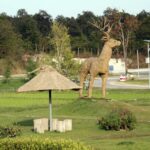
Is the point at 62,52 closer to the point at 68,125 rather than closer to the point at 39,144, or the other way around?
the point at 68,125

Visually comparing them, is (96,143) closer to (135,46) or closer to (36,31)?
(36,31)

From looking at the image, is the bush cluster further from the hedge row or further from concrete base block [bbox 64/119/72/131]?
the hedge row

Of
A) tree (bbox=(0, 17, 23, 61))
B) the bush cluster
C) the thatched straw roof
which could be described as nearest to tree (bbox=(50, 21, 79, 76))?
tree (bbox=(0, 17, 23, 61))

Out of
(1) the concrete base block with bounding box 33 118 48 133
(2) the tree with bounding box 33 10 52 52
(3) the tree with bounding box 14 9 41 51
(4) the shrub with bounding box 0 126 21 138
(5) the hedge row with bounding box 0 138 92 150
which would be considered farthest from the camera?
(2) the tree with bounding box 33 10 52 52

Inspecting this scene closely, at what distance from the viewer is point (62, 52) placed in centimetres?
7981

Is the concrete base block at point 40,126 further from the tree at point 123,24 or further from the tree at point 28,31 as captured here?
the tree at point 28,31

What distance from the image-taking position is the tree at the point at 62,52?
7812 cm

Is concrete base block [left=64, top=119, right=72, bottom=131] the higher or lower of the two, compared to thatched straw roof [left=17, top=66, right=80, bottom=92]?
lower

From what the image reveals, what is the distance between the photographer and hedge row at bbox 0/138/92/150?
13.5m

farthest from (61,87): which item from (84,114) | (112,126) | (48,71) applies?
(84,114)

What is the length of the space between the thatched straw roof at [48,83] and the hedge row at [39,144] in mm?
11090

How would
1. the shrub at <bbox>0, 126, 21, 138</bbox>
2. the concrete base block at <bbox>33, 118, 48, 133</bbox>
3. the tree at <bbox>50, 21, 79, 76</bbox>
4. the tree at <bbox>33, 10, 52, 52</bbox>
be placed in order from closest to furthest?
the shrub at <bbox>0, 126, 21, 138</bbox> → the concrete base block at <bbox>33, 118, 48, 133</bbox> → the tree at <bbox>50, 21, 79, 76</bbox> → the tree at <bbox>33, 10, 52, 52</bbox>

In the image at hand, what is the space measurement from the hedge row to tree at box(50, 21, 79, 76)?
6302 cm

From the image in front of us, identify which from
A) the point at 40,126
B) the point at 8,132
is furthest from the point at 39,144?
the point at 40,126
